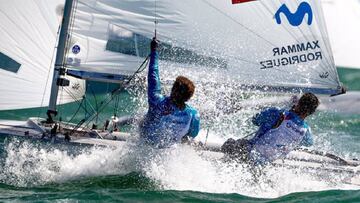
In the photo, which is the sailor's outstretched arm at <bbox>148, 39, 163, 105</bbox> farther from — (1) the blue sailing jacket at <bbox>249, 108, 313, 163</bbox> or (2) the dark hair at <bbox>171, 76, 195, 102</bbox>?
(1) the blue sailing jacket at <bbox>249, 108, 313, 163</bbox>

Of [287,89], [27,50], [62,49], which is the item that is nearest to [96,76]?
[62,49]

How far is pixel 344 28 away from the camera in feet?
40.0

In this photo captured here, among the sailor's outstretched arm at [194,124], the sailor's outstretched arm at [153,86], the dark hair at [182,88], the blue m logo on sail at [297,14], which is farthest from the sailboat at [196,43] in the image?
the dark hair at [182,88]

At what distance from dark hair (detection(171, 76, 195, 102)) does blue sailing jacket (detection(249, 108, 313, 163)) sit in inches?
27.1

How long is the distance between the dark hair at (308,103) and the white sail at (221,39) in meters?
0.92

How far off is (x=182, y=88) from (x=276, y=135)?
0.86 metres

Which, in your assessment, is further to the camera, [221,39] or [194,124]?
[221,39]

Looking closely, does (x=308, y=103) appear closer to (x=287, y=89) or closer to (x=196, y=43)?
(x=287, y=89)

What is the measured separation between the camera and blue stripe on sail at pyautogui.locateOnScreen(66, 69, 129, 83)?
21.5 ft

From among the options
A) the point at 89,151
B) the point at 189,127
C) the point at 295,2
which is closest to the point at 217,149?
the point at 189,127

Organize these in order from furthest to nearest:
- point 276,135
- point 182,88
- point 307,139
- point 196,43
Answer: point 196,43 < point 307,139 < point 276,135 < point 182,88

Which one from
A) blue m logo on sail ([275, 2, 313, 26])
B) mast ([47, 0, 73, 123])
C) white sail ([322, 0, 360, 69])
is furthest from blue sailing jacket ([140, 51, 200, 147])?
white sail ([322, 0, 360, 69])

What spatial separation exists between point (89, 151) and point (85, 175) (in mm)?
306

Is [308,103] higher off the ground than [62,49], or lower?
lower
